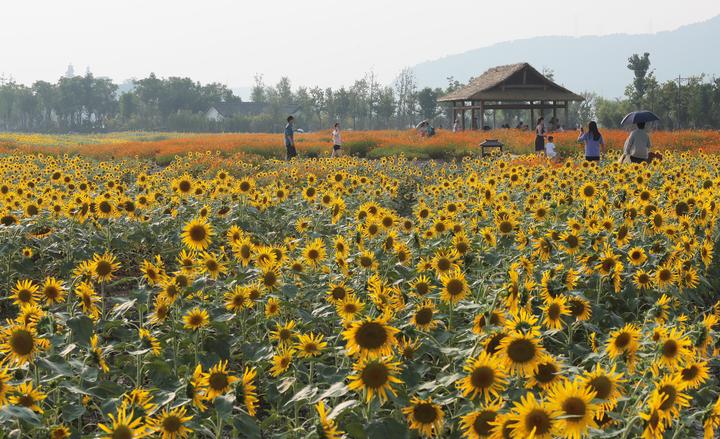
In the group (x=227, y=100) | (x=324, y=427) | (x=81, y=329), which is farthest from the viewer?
(x=227, y=100)

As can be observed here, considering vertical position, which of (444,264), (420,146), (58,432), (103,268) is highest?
(420,146)

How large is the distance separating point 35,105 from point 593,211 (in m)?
116

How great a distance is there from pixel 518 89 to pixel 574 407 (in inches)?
1544

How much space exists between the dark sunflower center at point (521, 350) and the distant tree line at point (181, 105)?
278 ft

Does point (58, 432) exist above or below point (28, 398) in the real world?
below

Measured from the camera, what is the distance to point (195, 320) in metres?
3.44

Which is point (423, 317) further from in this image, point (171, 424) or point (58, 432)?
point (58, 432)

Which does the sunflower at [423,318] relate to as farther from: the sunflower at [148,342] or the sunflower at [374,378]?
the sunflower at [148,342]

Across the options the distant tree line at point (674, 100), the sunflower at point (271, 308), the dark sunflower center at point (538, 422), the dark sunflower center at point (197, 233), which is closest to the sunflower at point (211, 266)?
the dark sunflower center at point (197, 233)

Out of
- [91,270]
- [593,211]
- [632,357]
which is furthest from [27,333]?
[593,211]

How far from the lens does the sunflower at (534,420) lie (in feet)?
6.26

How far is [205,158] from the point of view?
1848 centimetres

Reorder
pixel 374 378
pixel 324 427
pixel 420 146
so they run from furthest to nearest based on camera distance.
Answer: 1. pixel 420 146
2. pixel 374 378
3. pixel 324 427

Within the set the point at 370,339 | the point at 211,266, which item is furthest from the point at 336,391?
the point at 211,266
